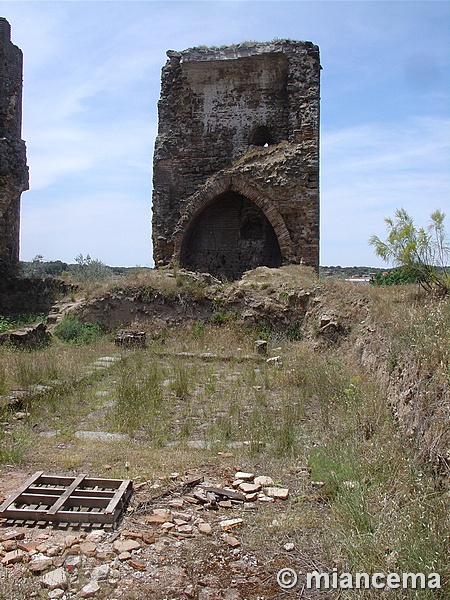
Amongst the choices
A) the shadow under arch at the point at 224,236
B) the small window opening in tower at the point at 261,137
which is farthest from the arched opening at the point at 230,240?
the small window opening in tower at the point at 261,137

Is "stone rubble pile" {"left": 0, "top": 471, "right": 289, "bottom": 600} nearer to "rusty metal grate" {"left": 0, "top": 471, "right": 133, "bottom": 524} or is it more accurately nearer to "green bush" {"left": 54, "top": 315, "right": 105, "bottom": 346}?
"rusty metal grate" {"left": 0, "top": 471, "right": 133, "bottom": 524}

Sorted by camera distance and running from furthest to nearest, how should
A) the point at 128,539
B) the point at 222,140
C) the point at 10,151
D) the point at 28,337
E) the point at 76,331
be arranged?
the point at 222,140, the point at 10,151, the point at 76,331, the point at 28,337, the point at 128,539

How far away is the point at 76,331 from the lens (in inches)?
484

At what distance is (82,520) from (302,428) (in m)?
2.89

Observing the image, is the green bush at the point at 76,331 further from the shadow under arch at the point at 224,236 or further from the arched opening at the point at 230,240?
→ the arched opening at the point at 230,240

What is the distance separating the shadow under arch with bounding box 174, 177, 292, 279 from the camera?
58.1 ft

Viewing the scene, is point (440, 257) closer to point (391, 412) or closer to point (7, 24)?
point (391, 412)

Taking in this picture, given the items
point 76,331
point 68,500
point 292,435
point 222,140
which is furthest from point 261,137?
point 68,500

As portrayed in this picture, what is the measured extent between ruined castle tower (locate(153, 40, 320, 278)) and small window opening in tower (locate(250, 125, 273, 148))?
0.11 ft

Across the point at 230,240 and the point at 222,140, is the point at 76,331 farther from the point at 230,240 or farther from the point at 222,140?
the point at 222,140
